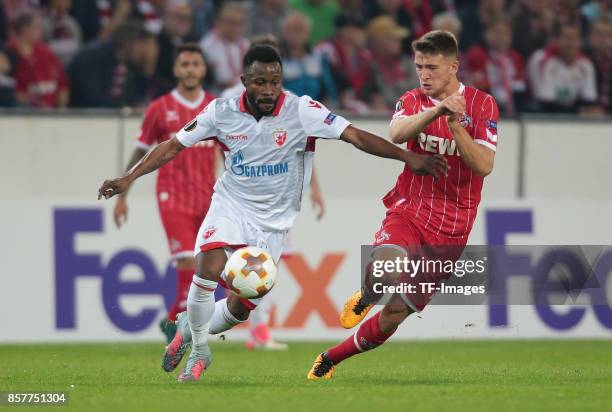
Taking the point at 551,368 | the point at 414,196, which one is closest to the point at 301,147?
the point at 414,196

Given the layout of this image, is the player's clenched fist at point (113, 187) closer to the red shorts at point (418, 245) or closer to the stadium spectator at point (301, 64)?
the red shorts at point (418, 245)

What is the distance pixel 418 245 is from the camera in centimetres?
901

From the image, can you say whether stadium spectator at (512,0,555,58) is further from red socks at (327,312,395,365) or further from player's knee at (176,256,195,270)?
red socks at (327,312,395,365)

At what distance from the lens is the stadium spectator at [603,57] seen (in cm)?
1759

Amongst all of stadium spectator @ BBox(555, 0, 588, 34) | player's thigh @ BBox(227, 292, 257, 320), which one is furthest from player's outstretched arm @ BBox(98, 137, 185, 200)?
stadium spectator @ BBox(555, 0, 588, 34)

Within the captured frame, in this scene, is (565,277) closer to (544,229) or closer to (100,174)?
(544,229)

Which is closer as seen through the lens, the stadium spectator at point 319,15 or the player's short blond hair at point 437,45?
the player's short blond hair at point 437,45

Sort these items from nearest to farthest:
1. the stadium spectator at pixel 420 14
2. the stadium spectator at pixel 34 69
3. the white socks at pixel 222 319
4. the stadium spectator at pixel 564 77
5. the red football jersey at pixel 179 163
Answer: the white socks at pixel 222 319 < the red football jersey at pixel 179 163 < the stadium spectator at pixel 34 69 < the stadium spectator at pixel 564 77 < the stadium spectator at pixel 420 14

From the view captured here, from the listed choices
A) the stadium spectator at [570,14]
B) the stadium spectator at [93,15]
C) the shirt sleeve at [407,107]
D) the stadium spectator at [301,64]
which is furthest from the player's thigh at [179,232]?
the stadium spectator at [570,14]

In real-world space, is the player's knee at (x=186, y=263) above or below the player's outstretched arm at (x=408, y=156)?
below

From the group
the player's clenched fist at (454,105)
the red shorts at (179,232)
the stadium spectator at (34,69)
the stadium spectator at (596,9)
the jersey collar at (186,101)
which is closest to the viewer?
the player's clenched fist at (454,105)

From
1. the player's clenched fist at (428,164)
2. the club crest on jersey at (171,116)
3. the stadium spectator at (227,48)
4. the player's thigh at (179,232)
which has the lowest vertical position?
the player's thigh at (179,232)

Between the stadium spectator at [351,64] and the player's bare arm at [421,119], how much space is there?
24.8 ft

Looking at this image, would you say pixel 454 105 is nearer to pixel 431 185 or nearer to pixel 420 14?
pixel 431 185
